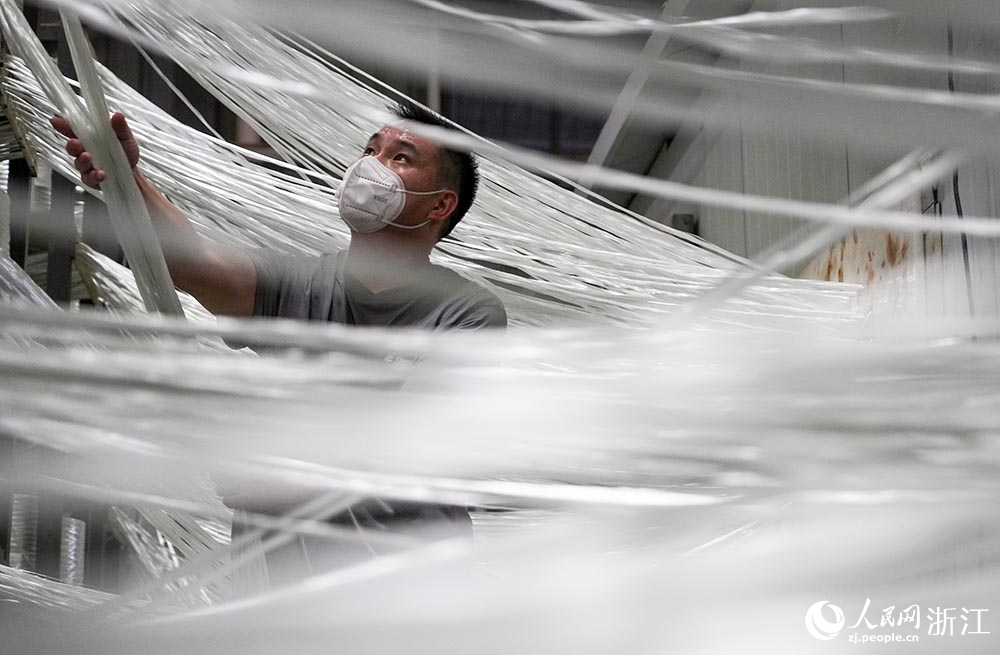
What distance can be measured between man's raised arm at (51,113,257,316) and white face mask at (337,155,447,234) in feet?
0.44

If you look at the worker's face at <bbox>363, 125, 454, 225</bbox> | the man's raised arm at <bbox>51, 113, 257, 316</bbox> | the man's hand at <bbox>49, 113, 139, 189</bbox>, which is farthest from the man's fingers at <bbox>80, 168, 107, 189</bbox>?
the worker's face at <bbox>363, 125, 454, 225</bbox>

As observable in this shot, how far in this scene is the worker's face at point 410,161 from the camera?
1.25 meters

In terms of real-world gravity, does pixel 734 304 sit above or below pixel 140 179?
above

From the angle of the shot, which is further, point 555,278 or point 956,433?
point 555,278

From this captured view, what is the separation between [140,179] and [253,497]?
0.49m

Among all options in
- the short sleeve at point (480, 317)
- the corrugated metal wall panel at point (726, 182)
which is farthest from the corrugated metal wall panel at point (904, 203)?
the short sleeve at point (480, 317)

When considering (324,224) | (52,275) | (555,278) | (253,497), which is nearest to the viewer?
(253,497)

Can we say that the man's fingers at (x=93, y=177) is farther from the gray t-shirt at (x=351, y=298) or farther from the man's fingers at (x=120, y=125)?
the gray t-shirt at (x=351, y=298)

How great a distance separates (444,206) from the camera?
4.40 ft

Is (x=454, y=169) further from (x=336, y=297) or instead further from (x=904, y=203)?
(x=904, y=203)

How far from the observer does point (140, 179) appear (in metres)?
1.06

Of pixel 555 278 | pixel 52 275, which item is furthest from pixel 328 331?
pixel 52 275

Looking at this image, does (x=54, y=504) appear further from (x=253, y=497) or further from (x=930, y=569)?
(x=930, y=569)

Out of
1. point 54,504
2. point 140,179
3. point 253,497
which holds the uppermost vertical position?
point 140,179
